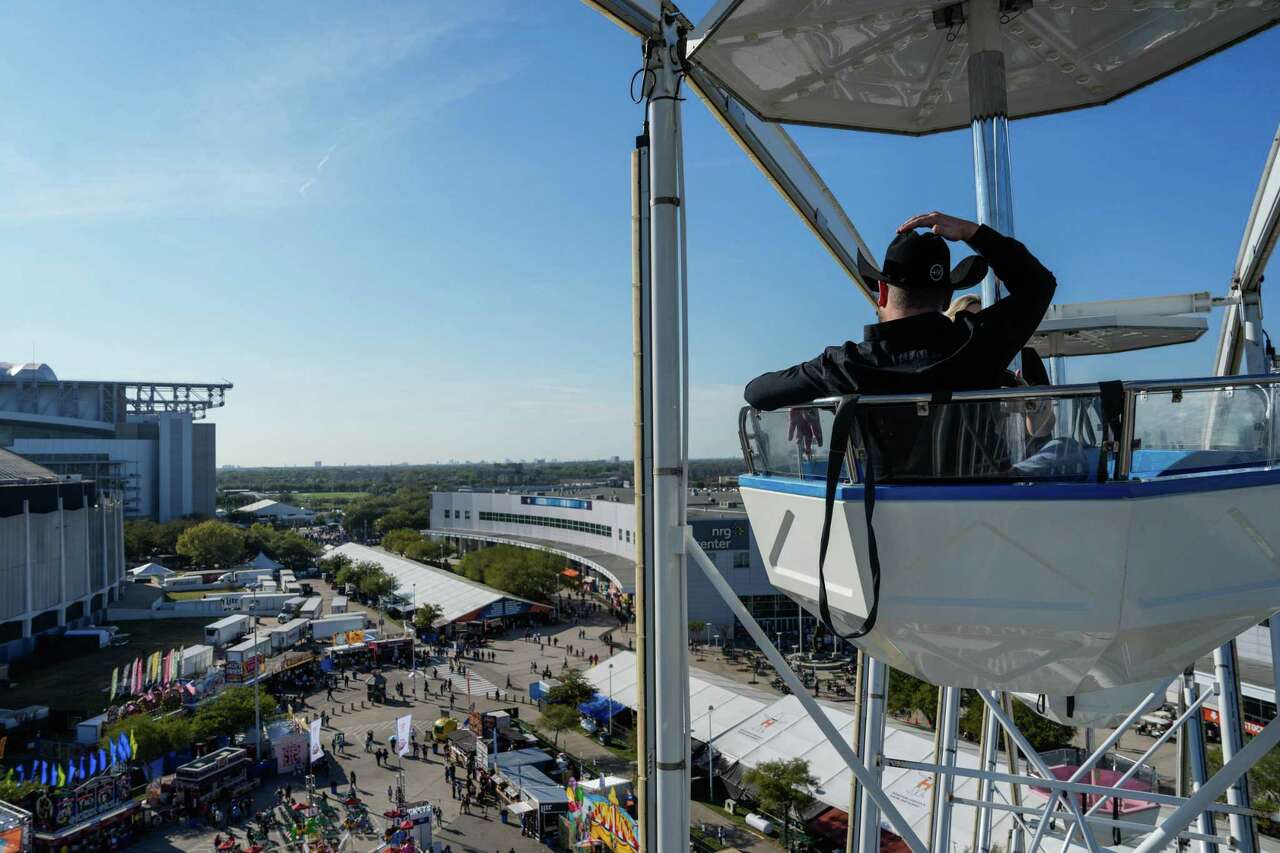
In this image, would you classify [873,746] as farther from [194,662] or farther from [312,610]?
[312,610]

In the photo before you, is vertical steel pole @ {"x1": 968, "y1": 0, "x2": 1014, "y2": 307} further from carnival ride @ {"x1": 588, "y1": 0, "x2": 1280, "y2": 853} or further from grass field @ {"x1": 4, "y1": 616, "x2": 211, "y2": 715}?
grass field @ {"x1": 4, "y1": 616, "x2": 211, "y2": 715}

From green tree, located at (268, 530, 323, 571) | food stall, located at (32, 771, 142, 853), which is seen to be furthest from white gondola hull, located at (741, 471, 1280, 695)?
green tree, located at (268, 530, 323, 571)

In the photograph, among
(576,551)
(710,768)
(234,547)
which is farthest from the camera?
(234,547)

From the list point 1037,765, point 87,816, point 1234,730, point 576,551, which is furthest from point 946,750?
point 576,551

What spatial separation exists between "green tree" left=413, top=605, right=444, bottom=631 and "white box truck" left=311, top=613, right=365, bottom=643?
281cm

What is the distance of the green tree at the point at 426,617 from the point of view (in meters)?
41.5

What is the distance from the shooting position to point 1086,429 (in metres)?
2.65

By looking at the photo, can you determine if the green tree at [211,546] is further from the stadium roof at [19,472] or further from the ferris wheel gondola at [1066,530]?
the ferris wheel gondola at [1066,530]

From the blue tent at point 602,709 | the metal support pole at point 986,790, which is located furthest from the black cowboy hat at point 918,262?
the blue tent at point 602,709

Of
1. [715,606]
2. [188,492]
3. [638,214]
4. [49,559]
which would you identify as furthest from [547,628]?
[188,492]

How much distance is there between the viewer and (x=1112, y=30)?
4609 millimetres

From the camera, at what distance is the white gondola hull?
8.45 ft

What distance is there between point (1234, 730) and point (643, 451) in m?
5.63

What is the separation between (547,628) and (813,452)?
42591mm
